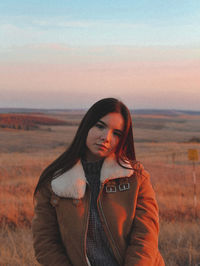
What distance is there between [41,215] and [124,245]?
0.53m

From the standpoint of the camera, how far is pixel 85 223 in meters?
1.98

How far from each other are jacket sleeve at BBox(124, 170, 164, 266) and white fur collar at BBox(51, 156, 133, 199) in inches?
6.7

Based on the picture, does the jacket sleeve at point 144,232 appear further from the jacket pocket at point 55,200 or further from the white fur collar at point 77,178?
the jacket pocket at point 55,200

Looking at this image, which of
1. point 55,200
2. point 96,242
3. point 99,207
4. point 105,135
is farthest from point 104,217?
point 105,135

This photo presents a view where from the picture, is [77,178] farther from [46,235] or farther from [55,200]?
[46,235]

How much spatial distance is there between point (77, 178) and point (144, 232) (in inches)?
20.1

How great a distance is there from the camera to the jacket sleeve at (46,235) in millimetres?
2027

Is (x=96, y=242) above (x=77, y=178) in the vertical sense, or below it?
below

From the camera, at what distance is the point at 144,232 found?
2.02 metres

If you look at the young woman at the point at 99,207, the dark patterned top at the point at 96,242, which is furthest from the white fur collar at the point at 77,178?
the dark patterned top at the point at 96,242

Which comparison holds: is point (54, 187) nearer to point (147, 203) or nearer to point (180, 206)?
point (147, 203)

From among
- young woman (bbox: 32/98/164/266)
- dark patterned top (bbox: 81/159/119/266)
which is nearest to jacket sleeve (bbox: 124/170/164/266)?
young woman (bbox: 32/98/164/266)

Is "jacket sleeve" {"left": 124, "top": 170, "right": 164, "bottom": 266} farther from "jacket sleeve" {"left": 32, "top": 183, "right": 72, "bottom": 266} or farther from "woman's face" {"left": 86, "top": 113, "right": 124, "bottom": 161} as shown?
"jacket sleeve" {"left": 32, "top": 183, "right": 72, "bottom": 266}

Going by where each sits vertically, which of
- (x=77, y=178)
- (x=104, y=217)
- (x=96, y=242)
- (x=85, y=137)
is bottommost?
(x=96, y=242)
